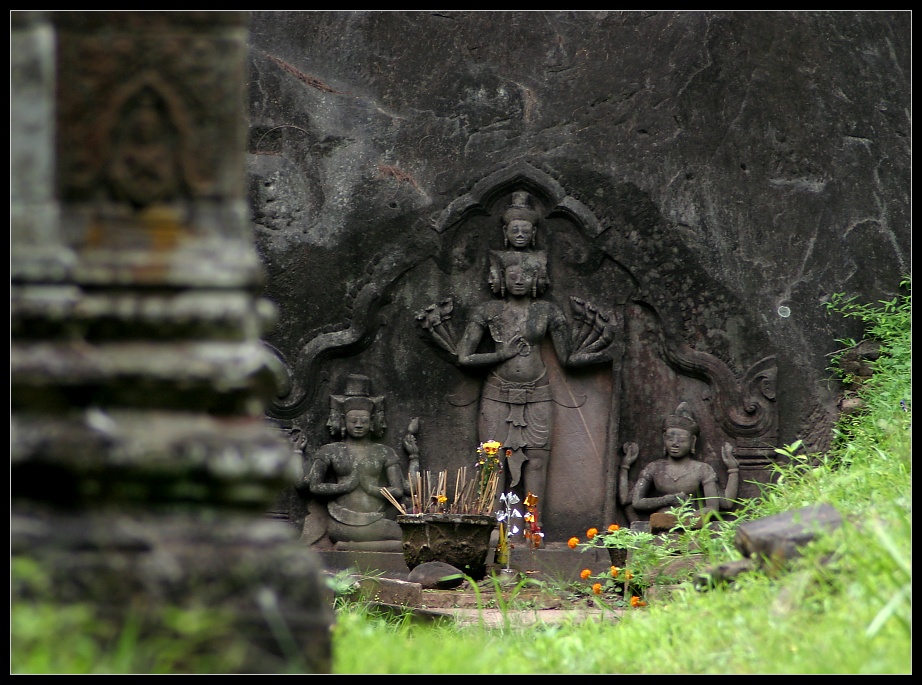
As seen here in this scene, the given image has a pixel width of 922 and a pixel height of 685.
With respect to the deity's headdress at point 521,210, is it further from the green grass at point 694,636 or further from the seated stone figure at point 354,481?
the green grass at point 694,636

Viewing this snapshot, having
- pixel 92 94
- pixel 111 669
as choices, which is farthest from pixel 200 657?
pixel 92 94

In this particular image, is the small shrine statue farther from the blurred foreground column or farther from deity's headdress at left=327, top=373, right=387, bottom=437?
the blurred foreground column

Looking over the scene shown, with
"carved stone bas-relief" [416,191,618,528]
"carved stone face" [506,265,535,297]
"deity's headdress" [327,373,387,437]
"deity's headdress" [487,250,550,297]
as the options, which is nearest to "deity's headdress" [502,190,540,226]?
"carved stone bas-relief" [416,191,618,528]

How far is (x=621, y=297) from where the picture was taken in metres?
7.28

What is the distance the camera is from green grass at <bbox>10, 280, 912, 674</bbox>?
192cm

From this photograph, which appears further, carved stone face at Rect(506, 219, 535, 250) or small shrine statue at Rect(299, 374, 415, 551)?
carved stone face at Rect(506, 219, 535, 250)

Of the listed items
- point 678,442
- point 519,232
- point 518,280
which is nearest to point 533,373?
point 518,280

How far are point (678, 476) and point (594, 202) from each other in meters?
1.94

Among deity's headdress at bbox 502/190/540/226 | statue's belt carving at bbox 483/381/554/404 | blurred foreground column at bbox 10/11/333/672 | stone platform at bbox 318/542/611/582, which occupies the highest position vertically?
deity's headdress at bbox 502/190/540/226

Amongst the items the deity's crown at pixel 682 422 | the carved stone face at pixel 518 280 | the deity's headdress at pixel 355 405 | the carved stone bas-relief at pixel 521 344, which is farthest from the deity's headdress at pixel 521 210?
the deity's crown at pixel 682 422

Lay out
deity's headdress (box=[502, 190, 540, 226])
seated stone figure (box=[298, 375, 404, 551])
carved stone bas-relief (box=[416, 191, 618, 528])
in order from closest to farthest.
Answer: seated stone figure (box=[298, 375, 404, 551]) < carved stone bas-relief (box=[416, 191, 618, 528]) < deity's headdress (box=[502, 190, 540, 226])

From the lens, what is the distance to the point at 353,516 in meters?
6.97

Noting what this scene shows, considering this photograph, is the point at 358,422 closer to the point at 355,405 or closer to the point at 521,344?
the point at 355,405

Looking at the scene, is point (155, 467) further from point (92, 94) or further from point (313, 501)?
point (313, 501)
